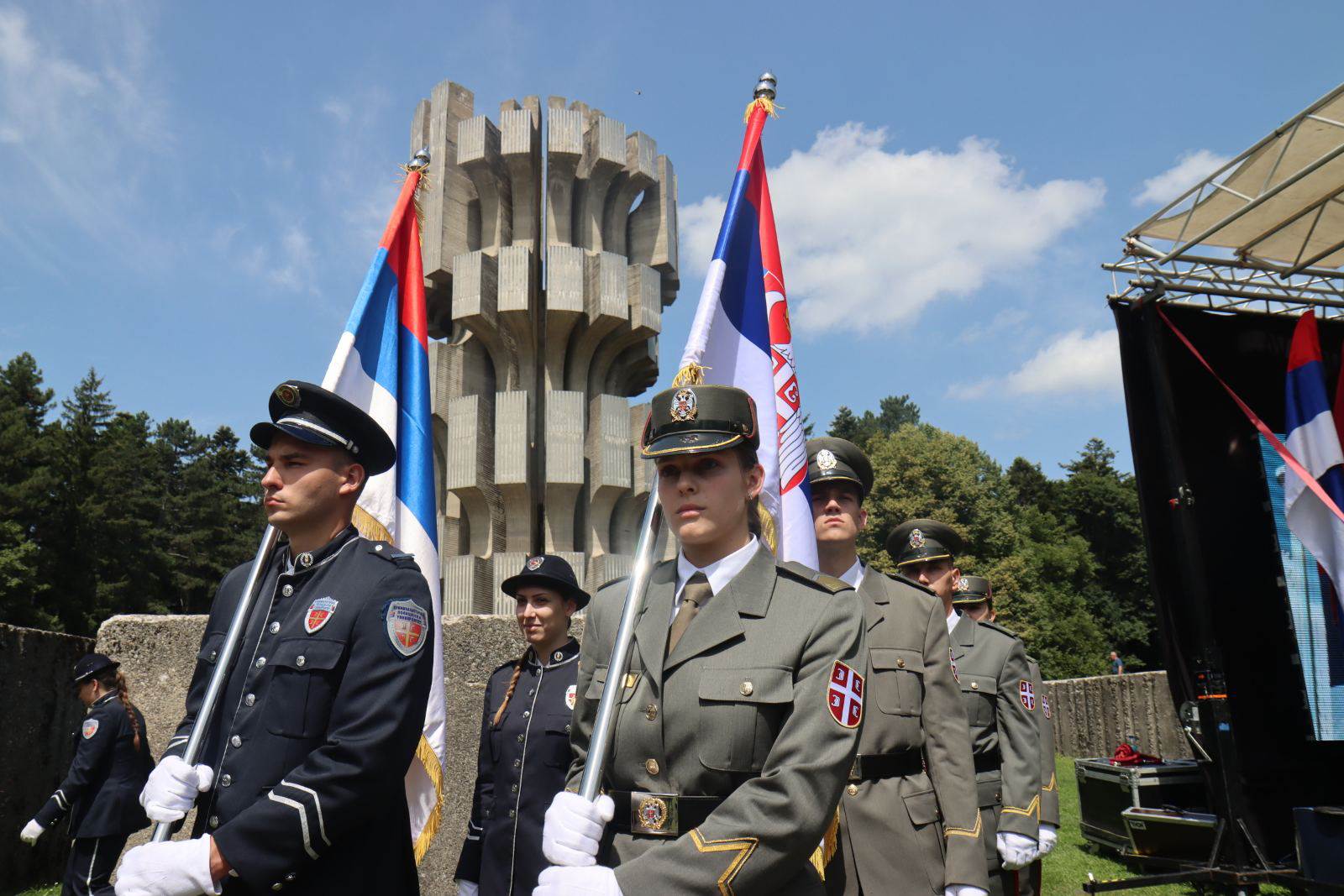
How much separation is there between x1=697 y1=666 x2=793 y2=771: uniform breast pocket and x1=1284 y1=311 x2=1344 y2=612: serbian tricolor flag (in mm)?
8091

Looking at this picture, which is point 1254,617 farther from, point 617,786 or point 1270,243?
point 617,786

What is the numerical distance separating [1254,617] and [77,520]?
39.5 m

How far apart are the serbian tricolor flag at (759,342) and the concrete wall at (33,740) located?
24.7ft

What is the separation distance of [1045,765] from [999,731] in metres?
0.76

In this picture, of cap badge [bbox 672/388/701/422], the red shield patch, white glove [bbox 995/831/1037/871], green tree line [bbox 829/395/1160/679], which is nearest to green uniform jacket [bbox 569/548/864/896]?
cap badge [bbox 672/388/701/422]

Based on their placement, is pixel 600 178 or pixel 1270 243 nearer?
pixel 1270 243

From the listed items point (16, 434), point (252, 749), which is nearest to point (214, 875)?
point (252, 749)

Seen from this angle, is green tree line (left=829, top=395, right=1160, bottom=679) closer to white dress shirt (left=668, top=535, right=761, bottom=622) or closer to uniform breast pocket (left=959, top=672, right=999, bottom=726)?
uniform breast pocket (left=959, top=672, right=999, bottom=726)

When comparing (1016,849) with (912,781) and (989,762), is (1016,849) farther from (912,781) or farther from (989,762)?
(912,781)

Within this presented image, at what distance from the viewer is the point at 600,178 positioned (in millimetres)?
19891

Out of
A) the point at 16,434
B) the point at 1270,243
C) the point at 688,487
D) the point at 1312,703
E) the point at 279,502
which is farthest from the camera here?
the point at 16,434

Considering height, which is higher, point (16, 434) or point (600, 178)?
point (600, 178)

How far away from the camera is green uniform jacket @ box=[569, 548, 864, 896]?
1824 mm

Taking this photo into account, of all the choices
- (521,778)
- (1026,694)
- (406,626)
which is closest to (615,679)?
(406,626)
